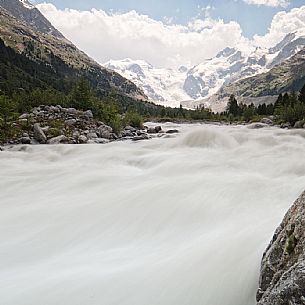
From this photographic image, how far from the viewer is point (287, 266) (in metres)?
3.65

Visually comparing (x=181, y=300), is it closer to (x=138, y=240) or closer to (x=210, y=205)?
(x=138, y=240)

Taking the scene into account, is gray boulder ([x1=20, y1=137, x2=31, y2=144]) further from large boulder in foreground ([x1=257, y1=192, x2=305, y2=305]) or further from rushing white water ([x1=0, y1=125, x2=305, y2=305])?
large boulder in foreground ([x1=257, y1=192, x2=305, y2=305])

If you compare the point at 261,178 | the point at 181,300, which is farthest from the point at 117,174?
the point at 181,300

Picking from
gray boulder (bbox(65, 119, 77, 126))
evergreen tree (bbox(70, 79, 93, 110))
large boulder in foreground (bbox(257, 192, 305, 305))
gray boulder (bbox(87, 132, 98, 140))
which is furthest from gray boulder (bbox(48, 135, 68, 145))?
large boulder in foreground (bbox(257, 192, 305, 305))

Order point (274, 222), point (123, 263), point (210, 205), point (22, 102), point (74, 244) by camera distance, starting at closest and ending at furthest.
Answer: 1. point (123, 263)
2. point (274, 222)
3. point (74, 244)
4. point (210, 205)
5. point (22, 102)

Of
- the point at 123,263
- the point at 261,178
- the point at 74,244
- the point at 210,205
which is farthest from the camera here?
the point at 261,178

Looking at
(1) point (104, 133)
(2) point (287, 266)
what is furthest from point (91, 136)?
(2) point (287, 266)

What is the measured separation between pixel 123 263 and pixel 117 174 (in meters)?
→ 7.86

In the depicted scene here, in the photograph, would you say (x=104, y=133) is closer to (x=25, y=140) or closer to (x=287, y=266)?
(x=25, y=140)

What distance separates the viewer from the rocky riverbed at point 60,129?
81.6 ft

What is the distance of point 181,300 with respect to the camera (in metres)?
4.80

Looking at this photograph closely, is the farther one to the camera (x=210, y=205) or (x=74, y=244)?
(x=210, y=205)

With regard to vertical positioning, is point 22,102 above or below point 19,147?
above

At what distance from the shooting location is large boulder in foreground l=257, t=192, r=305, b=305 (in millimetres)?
3049
